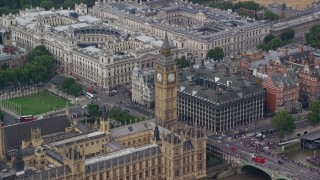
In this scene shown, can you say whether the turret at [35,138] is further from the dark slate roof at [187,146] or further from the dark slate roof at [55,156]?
the dark slate roof at [187,146]

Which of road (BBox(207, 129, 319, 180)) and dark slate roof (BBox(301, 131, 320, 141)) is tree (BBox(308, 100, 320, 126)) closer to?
dark slate roof (BBox(301, 131, 320, 141))

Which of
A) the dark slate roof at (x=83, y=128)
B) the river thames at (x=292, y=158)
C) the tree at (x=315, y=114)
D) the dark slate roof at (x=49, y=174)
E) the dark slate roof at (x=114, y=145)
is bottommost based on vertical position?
the river thames at (x=292, y=158)

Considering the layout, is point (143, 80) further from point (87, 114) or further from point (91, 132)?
point (91, 132)

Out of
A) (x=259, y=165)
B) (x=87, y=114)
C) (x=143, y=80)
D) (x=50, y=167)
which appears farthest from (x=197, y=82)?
(x=50, y=167)

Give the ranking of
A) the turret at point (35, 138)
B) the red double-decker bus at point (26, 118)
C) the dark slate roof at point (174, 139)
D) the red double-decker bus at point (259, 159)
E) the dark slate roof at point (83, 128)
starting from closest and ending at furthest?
the dark slate roof at point (174, 139) → the turret at point (35, 138) → the red double-decker bus at point (259, 159) → the dark slate roof at point (83, 128) → the red double-decker bus at point (26, 118)

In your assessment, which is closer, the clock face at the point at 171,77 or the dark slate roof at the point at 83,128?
the dark slate roof at the point at 83,128

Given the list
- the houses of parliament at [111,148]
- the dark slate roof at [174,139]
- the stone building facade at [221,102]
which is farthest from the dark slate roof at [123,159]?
the stone building facade at [221,102]

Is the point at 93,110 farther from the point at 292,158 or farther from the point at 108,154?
the point at 292,158
